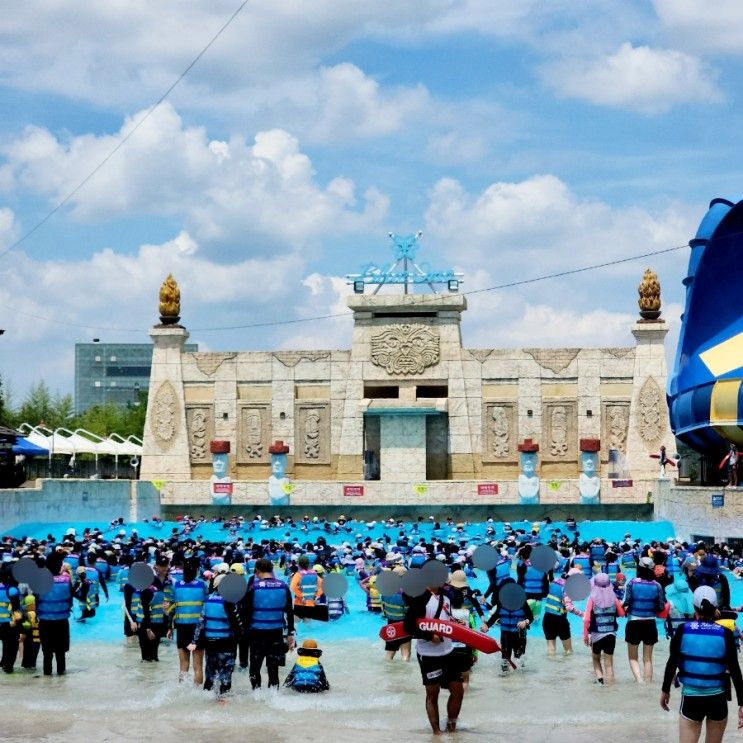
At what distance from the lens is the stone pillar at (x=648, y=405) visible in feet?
192

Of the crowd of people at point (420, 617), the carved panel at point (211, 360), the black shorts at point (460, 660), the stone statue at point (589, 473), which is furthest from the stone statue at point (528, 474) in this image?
the black shorts at point (460, 660)

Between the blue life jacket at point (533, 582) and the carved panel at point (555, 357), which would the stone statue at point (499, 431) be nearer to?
the carved panel at point (555, 357)

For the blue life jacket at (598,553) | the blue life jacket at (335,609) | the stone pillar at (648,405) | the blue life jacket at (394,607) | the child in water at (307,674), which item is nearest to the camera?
the child in water at (307,674)

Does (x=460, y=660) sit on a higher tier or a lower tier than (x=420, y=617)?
lower

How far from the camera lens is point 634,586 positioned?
17125 mm

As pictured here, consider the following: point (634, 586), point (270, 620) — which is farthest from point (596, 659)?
point (270, 620)

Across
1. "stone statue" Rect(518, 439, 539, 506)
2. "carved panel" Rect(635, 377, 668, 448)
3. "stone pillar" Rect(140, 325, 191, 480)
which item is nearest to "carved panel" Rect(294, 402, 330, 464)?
"stone pillar" Rect(140, 325, 191, 480)

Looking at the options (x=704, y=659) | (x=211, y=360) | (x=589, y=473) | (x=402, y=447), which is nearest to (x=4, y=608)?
(x=704, y=659)

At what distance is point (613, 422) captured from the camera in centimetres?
5953

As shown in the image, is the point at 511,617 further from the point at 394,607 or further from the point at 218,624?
the point at 218,624

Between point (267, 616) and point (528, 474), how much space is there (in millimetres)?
42541

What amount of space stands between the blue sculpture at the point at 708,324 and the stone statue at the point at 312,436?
1699cm

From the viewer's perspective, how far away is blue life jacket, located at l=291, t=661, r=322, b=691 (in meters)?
16.3

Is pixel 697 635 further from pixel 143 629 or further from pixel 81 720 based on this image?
pixel 143 629
